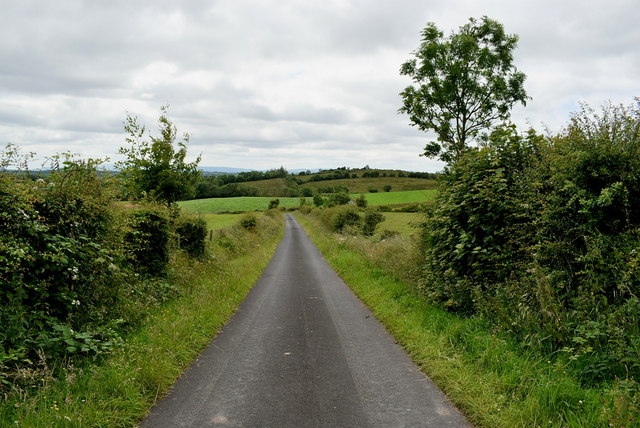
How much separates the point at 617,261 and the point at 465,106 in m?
22.3

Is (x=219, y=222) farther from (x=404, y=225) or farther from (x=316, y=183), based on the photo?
(x=316, y=183)

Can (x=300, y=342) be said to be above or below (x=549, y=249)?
below

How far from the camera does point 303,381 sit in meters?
5.31

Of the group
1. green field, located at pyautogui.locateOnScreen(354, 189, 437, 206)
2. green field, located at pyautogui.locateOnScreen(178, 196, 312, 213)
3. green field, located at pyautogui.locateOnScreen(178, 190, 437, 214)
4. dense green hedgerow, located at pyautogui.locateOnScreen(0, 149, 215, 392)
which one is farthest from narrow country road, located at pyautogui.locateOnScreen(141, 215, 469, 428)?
green field, located at pyautogui.locateOnScreen(354, 189, 437, 206)

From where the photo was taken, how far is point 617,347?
459 cm

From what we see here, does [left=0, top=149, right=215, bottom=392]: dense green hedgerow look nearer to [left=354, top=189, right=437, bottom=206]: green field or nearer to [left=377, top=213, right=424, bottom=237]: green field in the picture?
[left=377, top=213, right=424, bottom=237]: green field

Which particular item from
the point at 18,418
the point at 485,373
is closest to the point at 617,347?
the point at 485,373

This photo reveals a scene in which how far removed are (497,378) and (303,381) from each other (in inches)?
101

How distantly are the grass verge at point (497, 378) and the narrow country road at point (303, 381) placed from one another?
0.26m

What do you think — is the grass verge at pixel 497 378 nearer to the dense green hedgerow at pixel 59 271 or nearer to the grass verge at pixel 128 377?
the grass verge at pixel 128 377

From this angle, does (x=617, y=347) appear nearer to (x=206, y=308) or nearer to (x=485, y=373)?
(x=485, y=373)

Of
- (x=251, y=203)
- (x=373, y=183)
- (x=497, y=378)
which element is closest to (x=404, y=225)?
(x=497, y=378)

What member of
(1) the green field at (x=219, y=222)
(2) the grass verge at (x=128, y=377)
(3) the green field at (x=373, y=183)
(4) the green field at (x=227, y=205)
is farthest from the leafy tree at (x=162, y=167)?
(3) the green field at (x=373, y=183)

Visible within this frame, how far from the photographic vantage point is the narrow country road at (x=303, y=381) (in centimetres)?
434
